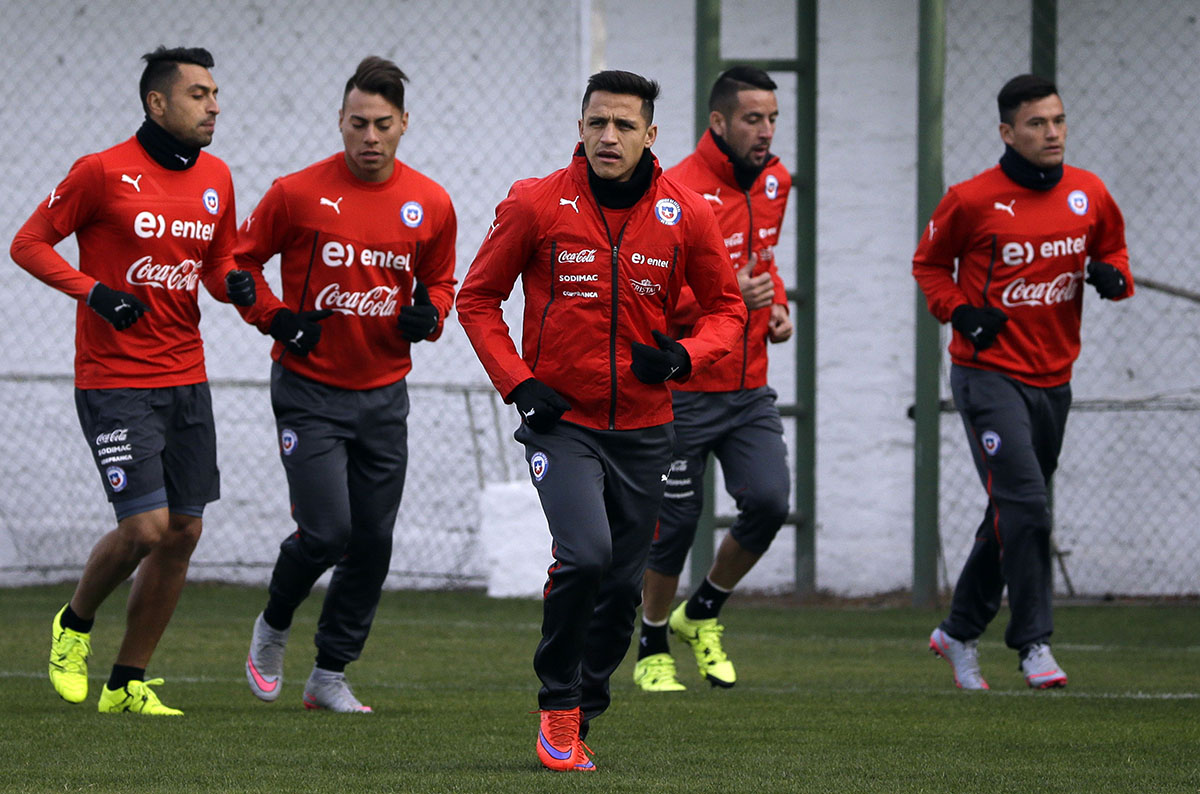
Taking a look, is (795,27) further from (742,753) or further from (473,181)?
(742,753)

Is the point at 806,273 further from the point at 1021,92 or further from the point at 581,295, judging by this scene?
the point at 581,295

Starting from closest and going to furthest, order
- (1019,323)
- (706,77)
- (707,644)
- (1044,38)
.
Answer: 1. (1019,323)
2. (707,644)
3. (706,77)
4. (1044,38)

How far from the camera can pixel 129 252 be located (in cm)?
617

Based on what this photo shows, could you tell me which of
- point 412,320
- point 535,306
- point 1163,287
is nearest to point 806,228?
point 1163,287

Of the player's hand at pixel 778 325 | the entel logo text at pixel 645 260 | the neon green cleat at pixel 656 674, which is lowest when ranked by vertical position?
the neon green cleat at pixel 656 674

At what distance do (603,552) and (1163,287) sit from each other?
21.5ft

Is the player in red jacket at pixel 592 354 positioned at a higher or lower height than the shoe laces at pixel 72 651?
higher

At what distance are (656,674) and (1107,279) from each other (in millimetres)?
2234

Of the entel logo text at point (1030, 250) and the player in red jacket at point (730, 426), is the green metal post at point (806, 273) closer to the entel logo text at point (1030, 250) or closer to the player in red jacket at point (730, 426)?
the player in red jacket at point (730, 426)

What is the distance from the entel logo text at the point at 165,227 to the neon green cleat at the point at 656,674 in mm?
2294

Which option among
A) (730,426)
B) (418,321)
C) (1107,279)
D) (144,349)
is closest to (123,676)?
(144,349)

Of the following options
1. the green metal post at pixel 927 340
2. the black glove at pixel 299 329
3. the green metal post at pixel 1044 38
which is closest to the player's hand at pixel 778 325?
the black glove at pixel 299 329

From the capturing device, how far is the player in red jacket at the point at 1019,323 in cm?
682

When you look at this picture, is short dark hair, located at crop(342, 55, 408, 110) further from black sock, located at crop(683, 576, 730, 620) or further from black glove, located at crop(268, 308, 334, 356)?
black sock, located at crop(683, 576, 730, 620)
